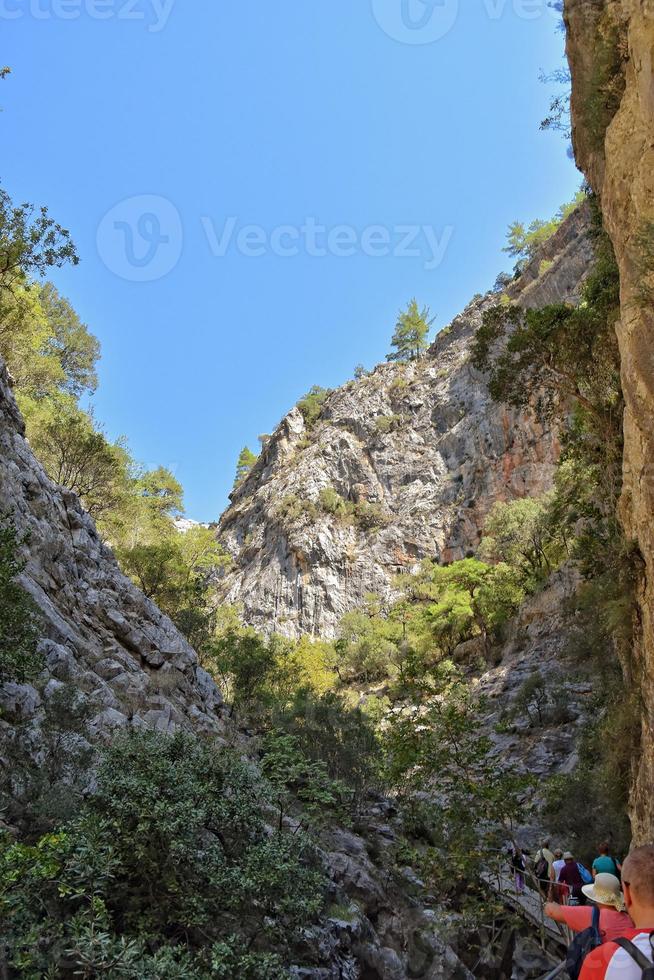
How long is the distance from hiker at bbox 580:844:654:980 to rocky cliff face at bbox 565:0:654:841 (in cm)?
621

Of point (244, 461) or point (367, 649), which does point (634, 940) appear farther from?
point (244, 461)

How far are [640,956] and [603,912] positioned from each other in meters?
0.80

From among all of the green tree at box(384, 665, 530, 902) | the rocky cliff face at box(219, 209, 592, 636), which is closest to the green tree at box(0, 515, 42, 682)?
the green tree at box(384, 665, 530, 902)

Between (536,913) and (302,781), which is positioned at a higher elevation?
(302,781)

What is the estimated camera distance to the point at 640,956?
1918mm

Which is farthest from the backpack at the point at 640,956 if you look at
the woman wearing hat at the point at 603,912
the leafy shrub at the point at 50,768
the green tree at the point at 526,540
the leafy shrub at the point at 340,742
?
the green tree at the point at 526,540

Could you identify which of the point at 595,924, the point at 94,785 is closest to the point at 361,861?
the point at 94,785

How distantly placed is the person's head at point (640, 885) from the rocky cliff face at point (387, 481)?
37.0m

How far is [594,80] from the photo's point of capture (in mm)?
9766

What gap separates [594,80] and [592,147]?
61.3 inches

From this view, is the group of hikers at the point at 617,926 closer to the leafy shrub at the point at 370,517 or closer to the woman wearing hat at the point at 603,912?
the woman wearing hat at the point at 603,912

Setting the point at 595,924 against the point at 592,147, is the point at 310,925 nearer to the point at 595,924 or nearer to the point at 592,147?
the point at 595,924

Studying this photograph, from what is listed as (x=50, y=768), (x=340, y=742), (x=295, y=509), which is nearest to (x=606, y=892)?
(x=50, y=768)

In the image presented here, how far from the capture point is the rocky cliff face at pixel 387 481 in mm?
42125
